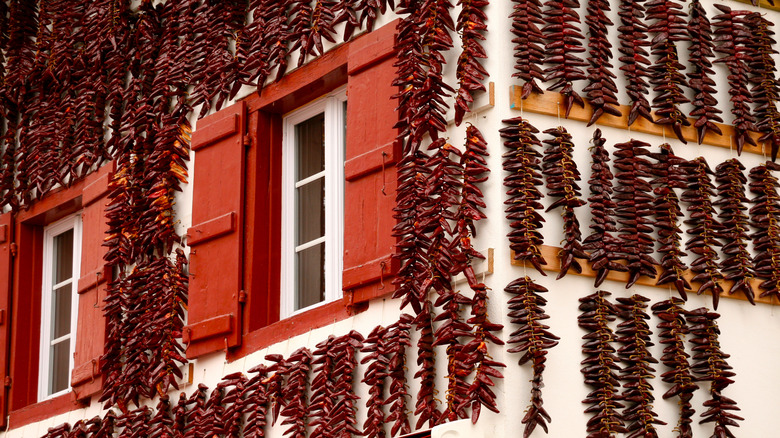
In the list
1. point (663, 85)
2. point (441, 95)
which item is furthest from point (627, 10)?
point (441, 95)

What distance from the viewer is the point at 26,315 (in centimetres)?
1148

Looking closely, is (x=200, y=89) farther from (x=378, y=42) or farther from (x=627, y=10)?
(x=627, y=10)

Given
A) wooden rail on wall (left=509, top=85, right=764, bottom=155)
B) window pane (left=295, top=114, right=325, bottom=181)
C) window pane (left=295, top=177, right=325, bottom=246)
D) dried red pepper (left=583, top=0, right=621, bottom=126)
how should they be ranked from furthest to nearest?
window pane (left=295, top=114, right=325, bottom=181)
window pane (left=295, top=177, right=325, bottom=246)
dried red pepper (left=583, top=0, right=621, bottom=126)
wooden rail on wall (left=509, top=85, right=764, bottom=155)

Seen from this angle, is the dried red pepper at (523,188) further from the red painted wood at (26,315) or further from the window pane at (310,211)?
the red painted wood at (26,315)

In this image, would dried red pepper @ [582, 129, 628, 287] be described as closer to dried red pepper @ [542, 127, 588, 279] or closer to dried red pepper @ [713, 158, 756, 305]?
dried red pepper @ [542, 127, 588, 279]

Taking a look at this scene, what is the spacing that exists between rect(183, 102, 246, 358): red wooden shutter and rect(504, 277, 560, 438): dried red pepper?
2137 millimetres

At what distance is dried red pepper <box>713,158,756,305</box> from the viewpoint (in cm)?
807

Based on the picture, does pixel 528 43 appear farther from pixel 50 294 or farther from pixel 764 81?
pixel 50 294

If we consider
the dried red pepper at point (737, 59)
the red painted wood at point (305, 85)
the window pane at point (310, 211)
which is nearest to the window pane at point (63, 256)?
the red painted wood at point (305, 85)

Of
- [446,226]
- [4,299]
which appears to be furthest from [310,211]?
[4,299]

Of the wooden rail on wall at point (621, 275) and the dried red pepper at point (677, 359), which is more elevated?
the wooden rail on wall at point (621, 275)

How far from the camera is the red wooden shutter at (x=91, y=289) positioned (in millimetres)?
10312

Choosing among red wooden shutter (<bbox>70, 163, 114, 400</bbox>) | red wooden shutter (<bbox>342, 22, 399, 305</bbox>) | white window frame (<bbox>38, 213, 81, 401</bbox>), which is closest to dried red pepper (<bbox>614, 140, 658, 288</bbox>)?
red wooden shutter (<bbox>342, 22, 399, 305</bbox>)

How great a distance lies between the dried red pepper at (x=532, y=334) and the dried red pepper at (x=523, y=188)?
5.4 inches
